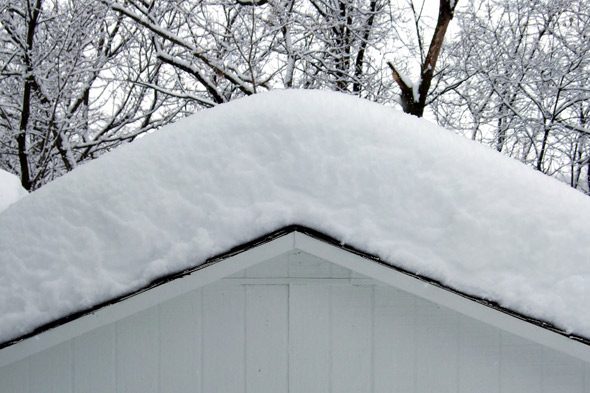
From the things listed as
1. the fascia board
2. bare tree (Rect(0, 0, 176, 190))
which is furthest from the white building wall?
bare tree (Rect(0, 0, 176, 190))

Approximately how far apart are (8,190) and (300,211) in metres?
3.30

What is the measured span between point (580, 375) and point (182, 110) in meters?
9.79

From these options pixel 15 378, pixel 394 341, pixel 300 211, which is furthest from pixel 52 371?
pixel 394 341

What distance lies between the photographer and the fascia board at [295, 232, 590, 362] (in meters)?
1.78

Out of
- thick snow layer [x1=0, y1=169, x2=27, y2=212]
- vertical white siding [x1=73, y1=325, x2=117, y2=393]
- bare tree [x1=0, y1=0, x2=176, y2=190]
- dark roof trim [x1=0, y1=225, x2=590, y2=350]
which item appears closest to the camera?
dark roof trim [x1=0, y1=225, x2=590, y2=350]

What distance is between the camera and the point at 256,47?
29.2 feet

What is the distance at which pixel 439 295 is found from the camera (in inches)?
70.7

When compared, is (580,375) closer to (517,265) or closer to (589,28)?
(517,265)

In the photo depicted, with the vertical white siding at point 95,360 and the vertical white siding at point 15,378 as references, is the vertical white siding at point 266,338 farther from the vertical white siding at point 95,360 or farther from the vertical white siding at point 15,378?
the vertical white siding at point 15,378

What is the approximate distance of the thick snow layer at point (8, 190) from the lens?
12.5ft

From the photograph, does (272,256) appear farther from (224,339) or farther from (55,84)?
(55,84)

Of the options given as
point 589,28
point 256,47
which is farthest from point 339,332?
point 589,28

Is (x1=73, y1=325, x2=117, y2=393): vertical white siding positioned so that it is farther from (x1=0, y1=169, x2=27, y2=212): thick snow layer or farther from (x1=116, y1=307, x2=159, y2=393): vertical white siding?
(x1=0, y1=169, x2=27, y2=212): thick snow layer

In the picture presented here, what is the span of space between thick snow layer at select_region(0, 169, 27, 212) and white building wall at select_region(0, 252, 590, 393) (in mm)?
2199
